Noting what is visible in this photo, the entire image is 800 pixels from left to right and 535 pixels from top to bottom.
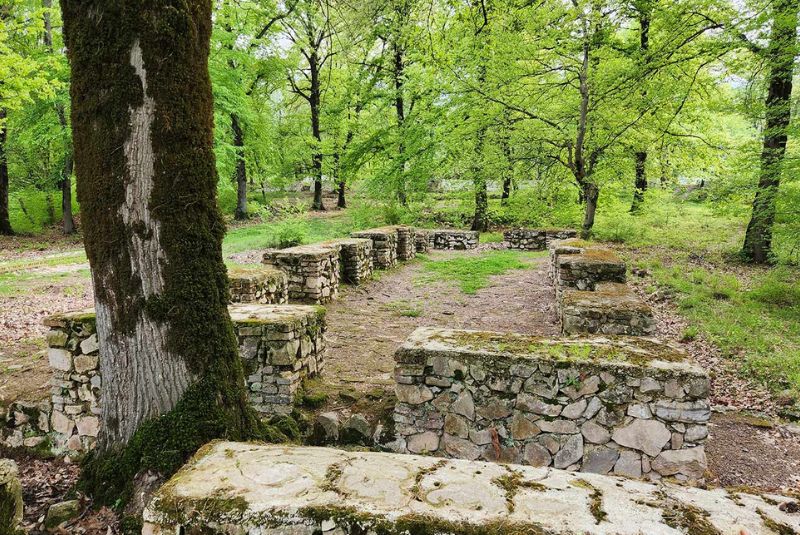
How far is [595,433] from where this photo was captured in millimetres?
3254

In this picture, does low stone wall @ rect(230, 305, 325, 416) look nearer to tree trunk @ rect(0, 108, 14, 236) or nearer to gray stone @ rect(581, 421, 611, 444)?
gray stone @ rect(581, 421, 611, 444)

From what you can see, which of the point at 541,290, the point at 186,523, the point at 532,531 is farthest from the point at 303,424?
the point at 541,290

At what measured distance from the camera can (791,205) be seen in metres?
8.14

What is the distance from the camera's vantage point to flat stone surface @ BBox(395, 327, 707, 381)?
3.24m

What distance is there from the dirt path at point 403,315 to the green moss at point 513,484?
8.78 feet

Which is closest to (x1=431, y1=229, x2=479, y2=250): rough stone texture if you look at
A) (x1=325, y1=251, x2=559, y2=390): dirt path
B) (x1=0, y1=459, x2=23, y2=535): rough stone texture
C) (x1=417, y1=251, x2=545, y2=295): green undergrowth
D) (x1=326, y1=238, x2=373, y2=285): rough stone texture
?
(x1=417, y1=251, x2=545, y2=295): green undergrowth

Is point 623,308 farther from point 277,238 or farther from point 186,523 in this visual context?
point 277,238

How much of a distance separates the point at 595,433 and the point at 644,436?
1.08 feet

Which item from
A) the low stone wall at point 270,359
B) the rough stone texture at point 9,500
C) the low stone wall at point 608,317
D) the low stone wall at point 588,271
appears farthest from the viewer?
the low stone wall at point 588,271

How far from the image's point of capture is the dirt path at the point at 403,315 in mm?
5637

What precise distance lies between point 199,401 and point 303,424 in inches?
56.3

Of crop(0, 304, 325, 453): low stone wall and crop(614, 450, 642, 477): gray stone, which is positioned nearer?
crop(614, 450, 642, 477): gray stone

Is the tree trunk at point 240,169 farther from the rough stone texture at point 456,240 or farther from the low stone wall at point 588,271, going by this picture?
the low stone wall at point 588,271

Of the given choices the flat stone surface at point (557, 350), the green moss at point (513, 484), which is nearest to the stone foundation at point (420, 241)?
the flat stone surface at point (557, 350)
